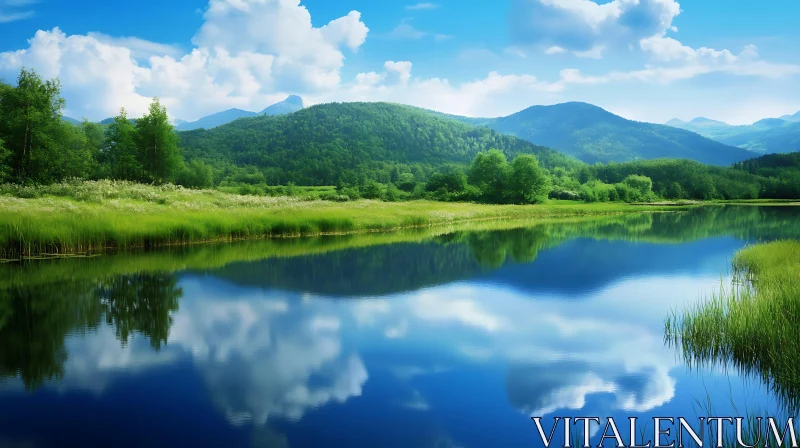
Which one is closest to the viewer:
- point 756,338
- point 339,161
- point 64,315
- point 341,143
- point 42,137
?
point 756,338

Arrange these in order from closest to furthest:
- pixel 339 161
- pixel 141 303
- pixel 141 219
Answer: pixel 141 303 → pixel 141 219 → pixel 339 161

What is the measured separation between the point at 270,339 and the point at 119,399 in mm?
2968

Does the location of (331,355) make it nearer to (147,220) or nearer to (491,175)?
(147,220)

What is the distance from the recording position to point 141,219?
2045 centimetres

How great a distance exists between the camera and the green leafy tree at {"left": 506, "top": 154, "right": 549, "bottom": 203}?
6342 centimetres

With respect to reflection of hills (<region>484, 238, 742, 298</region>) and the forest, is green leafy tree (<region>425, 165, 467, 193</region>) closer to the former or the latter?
the forest

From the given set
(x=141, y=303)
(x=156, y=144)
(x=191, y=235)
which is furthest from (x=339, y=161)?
(x=141, y=303)

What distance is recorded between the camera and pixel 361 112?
131m

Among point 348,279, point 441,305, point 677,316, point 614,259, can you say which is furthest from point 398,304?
point 614,259

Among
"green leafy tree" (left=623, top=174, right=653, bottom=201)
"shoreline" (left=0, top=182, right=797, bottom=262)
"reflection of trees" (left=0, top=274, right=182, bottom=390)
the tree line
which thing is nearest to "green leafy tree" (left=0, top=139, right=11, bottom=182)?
the tree line

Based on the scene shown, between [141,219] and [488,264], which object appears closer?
[488,264]

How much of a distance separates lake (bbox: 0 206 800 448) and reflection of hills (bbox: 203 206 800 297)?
0.19 meters

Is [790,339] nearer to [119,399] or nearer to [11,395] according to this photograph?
[119,399]

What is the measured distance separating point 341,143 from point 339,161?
11.6 m
